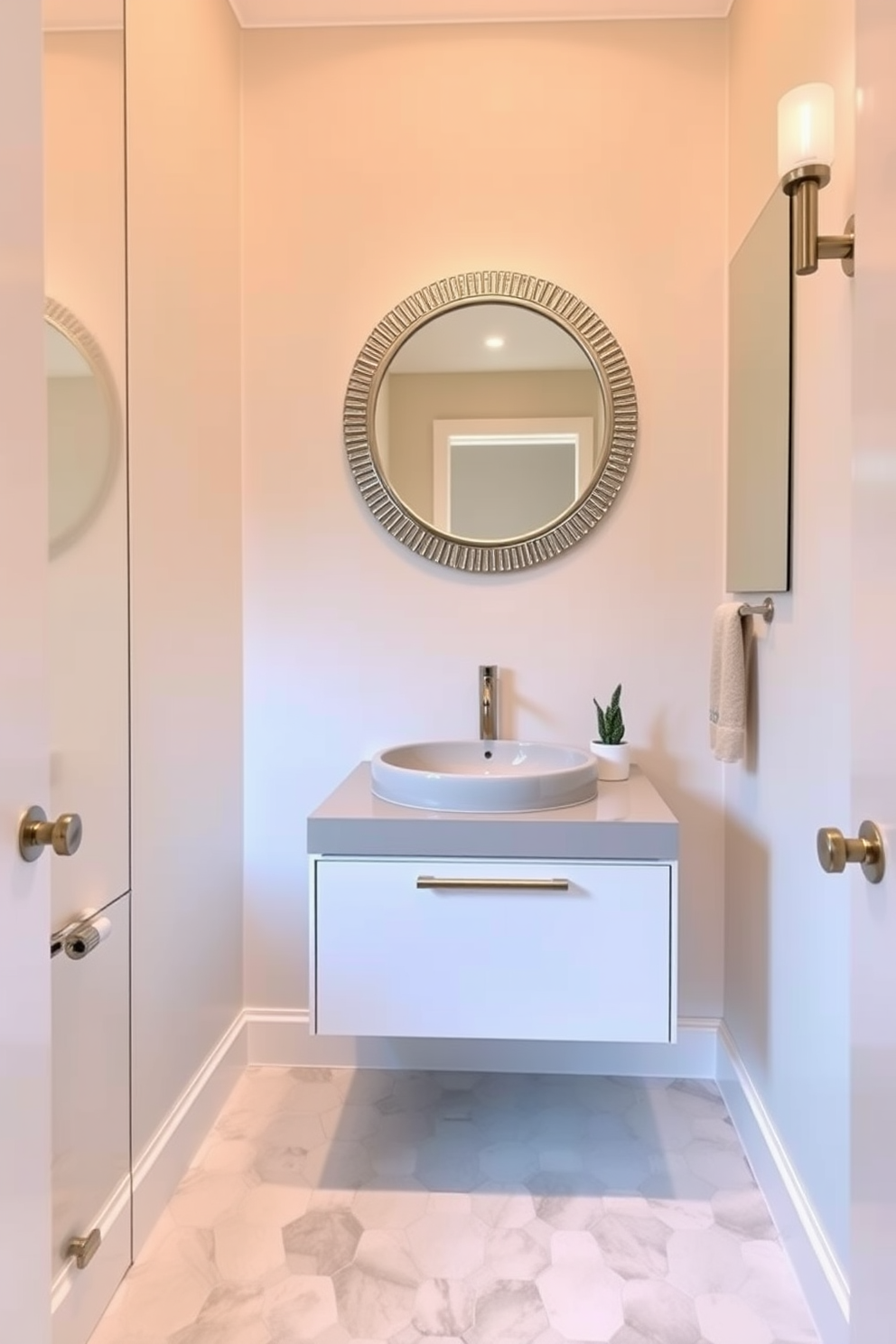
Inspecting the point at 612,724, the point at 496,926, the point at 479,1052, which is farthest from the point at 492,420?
the point at 479,1052

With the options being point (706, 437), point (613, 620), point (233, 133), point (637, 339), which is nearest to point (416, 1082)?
point (613, 620)

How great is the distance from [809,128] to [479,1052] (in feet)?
6.38

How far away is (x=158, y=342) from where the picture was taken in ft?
5.04

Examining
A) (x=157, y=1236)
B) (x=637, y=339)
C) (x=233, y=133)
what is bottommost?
(x=157, y=1236)

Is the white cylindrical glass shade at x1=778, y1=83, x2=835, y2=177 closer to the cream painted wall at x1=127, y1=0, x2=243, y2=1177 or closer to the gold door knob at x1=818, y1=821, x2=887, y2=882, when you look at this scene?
the gold door knob at x1=818, y1=821, x2=887, y2=882

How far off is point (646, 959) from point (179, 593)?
112 centimetres

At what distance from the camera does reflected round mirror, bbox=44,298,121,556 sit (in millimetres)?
1145

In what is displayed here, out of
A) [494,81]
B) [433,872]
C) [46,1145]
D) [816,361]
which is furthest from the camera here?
[494,81]

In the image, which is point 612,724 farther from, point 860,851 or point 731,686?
point 860,851

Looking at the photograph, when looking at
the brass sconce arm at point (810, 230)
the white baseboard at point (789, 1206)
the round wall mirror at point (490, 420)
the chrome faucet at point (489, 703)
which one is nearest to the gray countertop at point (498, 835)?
the chrome faucet at point (489, 703)

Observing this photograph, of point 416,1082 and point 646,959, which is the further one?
point 416,1082

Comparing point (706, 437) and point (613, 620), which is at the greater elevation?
point (706, 437)

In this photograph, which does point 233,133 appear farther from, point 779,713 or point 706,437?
point 779,713

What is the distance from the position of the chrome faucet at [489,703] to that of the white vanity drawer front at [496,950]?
55 centimetres
